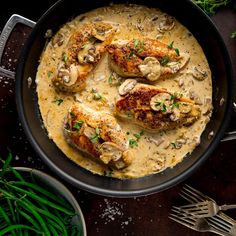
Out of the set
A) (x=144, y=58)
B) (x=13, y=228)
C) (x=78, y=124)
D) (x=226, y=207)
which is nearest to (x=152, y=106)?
(x=144, y=58)

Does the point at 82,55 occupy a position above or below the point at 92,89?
above

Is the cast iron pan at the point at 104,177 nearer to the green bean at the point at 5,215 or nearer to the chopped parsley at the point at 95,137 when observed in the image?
the chopped parsley at the point at 95,137

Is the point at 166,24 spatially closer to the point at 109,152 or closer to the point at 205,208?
the point at 109,152

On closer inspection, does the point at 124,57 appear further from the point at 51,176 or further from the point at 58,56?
the point at 51,176

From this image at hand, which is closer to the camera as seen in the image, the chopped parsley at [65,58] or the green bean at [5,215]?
the chopped parsley at [65,58]

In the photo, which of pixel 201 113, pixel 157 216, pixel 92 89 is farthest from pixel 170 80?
pixel 157 216

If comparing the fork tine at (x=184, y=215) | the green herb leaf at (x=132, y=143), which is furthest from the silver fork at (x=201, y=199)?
the green herb leaf at (x=132, y=143)
